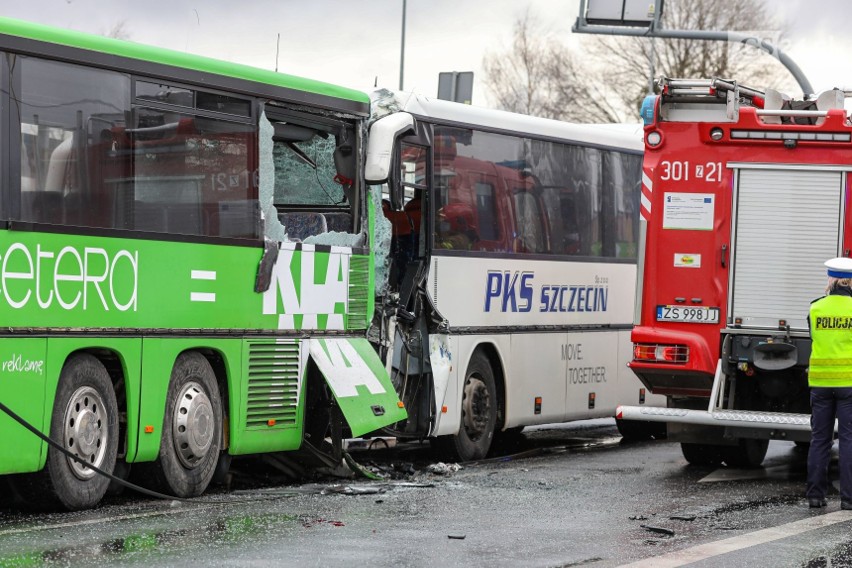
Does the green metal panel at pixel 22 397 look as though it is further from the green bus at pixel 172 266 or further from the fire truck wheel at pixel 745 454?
the fire truck wheel at pixel 745 454

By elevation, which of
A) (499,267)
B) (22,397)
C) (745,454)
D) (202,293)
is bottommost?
(745,454)

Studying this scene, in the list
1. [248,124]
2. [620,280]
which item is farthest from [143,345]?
[620,280]

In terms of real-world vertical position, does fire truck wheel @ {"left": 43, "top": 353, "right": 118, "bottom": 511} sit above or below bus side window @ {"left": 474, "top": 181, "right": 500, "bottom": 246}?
below

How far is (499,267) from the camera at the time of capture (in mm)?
15727

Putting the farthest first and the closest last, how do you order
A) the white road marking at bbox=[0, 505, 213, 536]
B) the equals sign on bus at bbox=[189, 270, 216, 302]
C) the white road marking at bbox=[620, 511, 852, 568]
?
the equals sign on bus at bbox=[189, 270, 216, 302], the white road marking at bbox=[0, 505, 213, 536], the white road marking at bbox=[620, 511, 852, 568]

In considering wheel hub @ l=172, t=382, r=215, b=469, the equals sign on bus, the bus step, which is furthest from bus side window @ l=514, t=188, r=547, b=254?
wheel hub @ l=172, t=382, r=215, b=469

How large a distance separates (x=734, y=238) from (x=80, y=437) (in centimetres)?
610

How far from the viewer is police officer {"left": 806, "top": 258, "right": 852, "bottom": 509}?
11.6 m

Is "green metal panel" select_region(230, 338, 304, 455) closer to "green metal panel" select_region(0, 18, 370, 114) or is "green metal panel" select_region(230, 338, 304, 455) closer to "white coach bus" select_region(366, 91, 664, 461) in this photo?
"white coach bus" select_region(366, 91, 664, 461)

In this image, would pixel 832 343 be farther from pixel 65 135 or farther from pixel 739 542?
pixel 65 135

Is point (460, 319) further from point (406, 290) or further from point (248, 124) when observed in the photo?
point (248, 124)

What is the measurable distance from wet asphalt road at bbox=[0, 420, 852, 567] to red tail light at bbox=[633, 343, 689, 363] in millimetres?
1003

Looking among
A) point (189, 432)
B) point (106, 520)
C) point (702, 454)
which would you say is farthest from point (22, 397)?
point (702, 454)

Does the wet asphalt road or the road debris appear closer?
the wet asphalt road
